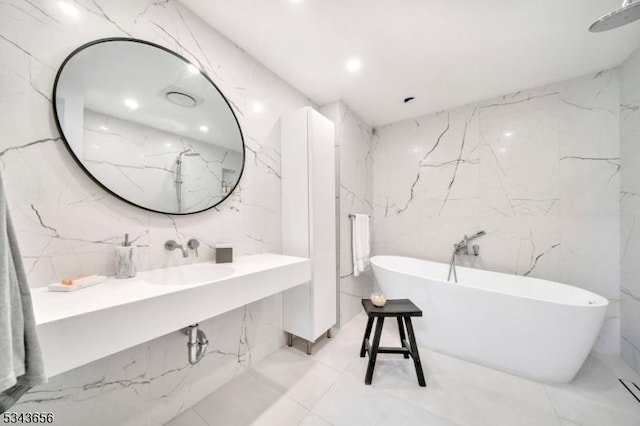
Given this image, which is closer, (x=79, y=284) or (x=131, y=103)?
(x=79, y=284)

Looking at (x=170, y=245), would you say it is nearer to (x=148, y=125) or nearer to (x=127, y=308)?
(x=127, y=308)

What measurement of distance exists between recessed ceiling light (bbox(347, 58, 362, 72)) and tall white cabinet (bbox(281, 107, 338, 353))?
0.46 metres

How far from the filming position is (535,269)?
2131 mm

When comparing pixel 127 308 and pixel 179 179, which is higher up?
pixel 179 179

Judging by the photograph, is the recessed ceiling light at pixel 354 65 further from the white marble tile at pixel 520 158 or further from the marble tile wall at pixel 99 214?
the white marble tile at pixel 520 158

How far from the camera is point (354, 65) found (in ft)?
6.11

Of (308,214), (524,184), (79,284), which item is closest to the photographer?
(79,284)

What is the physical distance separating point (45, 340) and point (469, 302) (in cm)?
221

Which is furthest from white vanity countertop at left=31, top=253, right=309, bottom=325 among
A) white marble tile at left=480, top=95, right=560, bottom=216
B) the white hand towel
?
white marble tile at left=480, top=95, right=560, bottom=216

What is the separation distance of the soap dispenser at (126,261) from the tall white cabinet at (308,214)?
1048 mm

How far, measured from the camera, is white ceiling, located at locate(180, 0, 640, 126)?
53.7 inches

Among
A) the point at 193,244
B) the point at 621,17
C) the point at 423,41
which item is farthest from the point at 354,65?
the point at 193,244

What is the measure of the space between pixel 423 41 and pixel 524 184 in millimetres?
1689

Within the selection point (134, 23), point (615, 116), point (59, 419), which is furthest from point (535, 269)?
point (134, 23)
